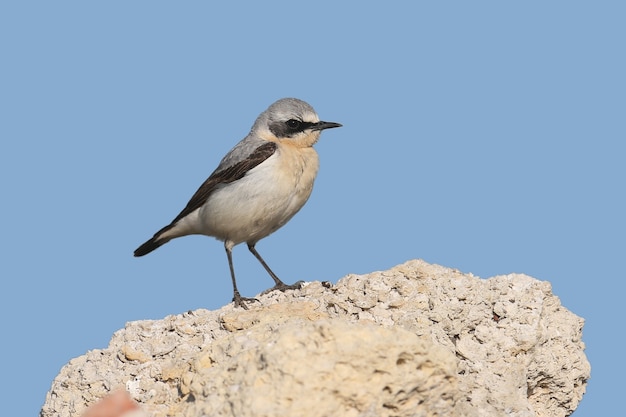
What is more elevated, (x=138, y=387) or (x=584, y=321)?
(x=584, y=321)

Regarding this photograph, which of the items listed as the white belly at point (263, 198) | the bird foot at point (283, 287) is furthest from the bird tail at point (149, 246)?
the bird foot at point (283, 287)

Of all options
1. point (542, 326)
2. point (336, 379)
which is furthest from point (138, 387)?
point (542, 326)

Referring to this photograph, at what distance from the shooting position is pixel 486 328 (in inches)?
388

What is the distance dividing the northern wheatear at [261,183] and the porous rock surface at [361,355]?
3.53 ft

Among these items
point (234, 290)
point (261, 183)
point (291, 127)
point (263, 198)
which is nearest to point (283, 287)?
point (234, 290)

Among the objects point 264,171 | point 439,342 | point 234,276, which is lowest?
point 439,342

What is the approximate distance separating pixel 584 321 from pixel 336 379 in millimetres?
4263

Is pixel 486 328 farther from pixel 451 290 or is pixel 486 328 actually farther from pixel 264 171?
pixel 264 171

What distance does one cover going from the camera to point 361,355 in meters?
7.46

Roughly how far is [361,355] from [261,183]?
4054mm

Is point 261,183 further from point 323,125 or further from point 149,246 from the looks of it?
point 149,246

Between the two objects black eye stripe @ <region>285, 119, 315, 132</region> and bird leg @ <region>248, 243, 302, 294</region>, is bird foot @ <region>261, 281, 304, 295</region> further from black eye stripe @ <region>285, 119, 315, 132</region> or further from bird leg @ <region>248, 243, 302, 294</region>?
black eye stripe @ <region>285, 119, 315, 132</region>

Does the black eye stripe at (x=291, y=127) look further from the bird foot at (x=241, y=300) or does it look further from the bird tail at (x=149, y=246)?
the bird tail at (x=149, y=246)

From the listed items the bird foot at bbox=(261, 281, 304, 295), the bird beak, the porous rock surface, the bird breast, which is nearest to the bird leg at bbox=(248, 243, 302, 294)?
the bird foot at bbox=(261, 281, 304, 295)
